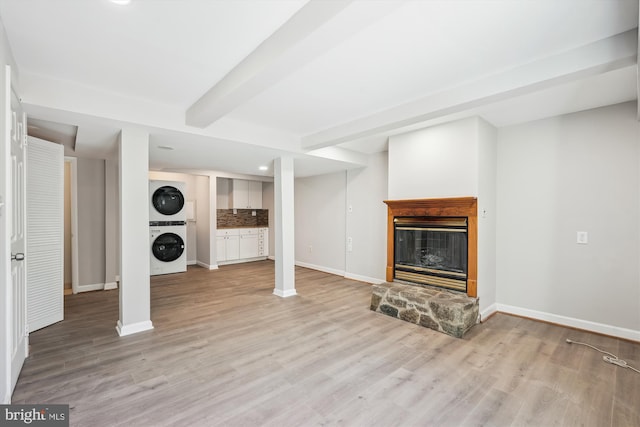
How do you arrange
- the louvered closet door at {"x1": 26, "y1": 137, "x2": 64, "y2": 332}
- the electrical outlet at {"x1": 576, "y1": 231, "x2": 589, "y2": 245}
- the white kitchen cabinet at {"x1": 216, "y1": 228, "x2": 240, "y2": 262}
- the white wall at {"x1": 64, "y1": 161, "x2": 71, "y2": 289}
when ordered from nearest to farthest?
the louvered closet door at {"x1": 26, "y1": 137, "x2": 64, "y2": 332} < the electrical outlet at {"x1": 576, "y1": 231, "x2": 589, "y2": 245} < the white wall at {"x1": 64, "y1": 161, "x2": 71, "y2": 289} < the white kitchen cabinet at {"x1": 216, "y1": 228, "x2": 240, "y2": 262}

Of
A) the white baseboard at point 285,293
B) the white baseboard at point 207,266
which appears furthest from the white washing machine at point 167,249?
the white baseboard at point 285,293

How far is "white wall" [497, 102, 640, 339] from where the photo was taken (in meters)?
2.93

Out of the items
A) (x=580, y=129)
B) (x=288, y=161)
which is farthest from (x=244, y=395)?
(x=580, y=129)

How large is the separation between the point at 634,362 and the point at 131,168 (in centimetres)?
485

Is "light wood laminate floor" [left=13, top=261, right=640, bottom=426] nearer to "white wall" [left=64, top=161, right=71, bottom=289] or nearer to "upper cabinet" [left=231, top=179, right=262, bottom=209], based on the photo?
"white wall" [left=64, top=161, right=71, bottom=289]

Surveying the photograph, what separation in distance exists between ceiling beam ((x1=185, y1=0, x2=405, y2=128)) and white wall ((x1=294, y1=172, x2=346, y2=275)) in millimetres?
3666

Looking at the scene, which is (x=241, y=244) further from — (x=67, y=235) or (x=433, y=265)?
(x=433, y=265)

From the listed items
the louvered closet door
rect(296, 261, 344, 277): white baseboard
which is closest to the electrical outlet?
rect(296, 261, 344, 277): white baseboard

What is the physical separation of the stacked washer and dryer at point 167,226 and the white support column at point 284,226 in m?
2.84

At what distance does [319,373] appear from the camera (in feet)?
7.44

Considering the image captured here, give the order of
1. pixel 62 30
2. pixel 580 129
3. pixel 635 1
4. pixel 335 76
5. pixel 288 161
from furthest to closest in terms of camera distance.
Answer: pixel 288 161 → pixel 580 129 → pixel 335 76 → pixel 62 30 → pixel 635 1

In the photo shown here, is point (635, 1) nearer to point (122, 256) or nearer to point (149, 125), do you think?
point (149, 125)

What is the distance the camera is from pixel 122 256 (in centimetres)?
288

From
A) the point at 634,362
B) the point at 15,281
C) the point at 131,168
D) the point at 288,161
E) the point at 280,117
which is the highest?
the point at 280,117
